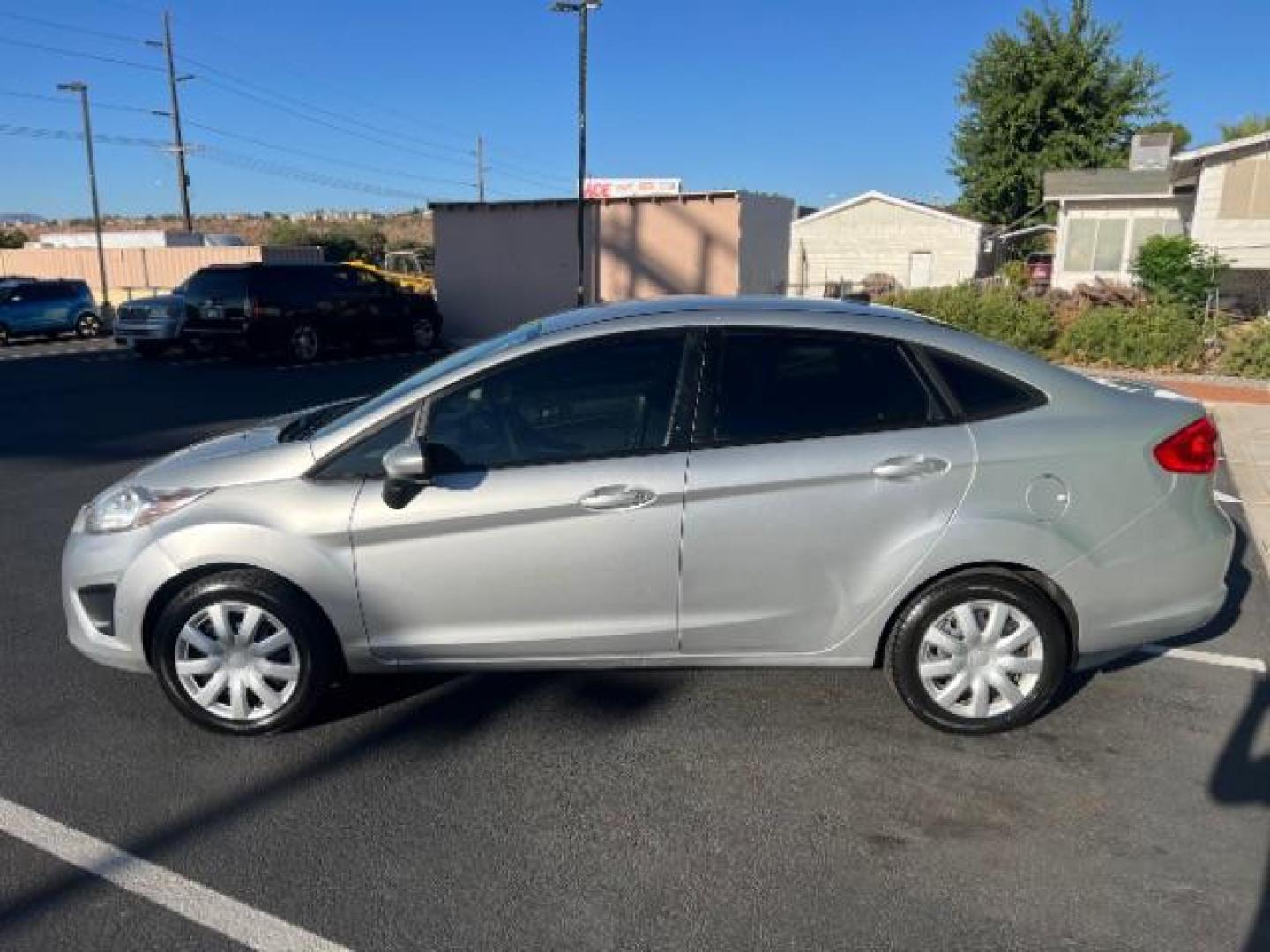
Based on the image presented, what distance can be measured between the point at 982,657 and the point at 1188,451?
3.53ft

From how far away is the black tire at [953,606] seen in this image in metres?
3.38

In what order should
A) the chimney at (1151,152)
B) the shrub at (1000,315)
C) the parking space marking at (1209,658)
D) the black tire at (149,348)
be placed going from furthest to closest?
1. the chimney at (1151,152)
2. the black tire at (149,348)
3. the shrub at (1000,315)
4. the parking space marking at (1209,658)

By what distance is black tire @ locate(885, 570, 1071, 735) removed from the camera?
11.1ft

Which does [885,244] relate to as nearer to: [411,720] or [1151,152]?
[1151,152]

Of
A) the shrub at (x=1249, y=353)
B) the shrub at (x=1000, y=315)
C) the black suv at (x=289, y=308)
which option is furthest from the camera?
the black suv at (x=289, y=308)

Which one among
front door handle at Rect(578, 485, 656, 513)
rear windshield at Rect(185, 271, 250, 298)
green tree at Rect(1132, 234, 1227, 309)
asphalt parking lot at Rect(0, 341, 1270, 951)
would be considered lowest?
asphalt parking lot at Rect(0, 341, 1270, 951)

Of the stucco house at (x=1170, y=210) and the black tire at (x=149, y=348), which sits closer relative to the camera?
the black tire at (x=149, y=348)

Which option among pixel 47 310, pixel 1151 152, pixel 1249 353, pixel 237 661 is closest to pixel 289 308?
pixel 47 310

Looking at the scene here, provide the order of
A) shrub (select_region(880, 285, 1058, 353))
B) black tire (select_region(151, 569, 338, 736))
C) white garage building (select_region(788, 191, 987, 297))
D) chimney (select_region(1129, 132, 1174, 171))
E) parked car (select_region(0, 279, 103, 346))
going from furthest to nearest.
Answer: white garage building (select_region(788, 191, 987, 297)) → chimney (select_region(1129, 132, 1174, 171)) → parked car (select_region(0, 279, 103, 346)) → shrub (select_region(880, 285, 1058, 353)) → black tire (select_region(151, 569, 338, 736))

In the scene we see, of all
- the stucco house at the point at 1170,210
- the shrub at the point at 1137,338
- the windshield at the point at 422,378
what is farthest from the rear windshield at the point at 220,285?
→ the stucco house at the point at 1170,210

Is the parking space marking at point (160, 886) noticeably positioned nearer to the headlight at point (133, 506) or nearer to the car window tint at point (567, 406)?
the headlight at point (133, 506)

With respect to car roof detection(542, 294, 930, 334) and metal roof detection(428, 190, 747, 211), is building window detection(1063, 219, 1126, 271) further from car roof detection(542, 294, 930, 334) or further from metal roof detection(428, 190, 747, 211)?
car roof detection(542, 294, 930, 334)

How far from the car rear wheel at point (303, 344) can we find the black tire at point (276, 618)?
14.6 meters

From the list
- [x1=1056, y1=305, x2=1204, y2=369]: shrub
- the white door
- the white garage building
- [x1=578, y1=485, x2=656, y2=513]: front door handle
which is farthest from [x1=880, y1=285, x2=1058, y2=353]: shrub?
the white door
